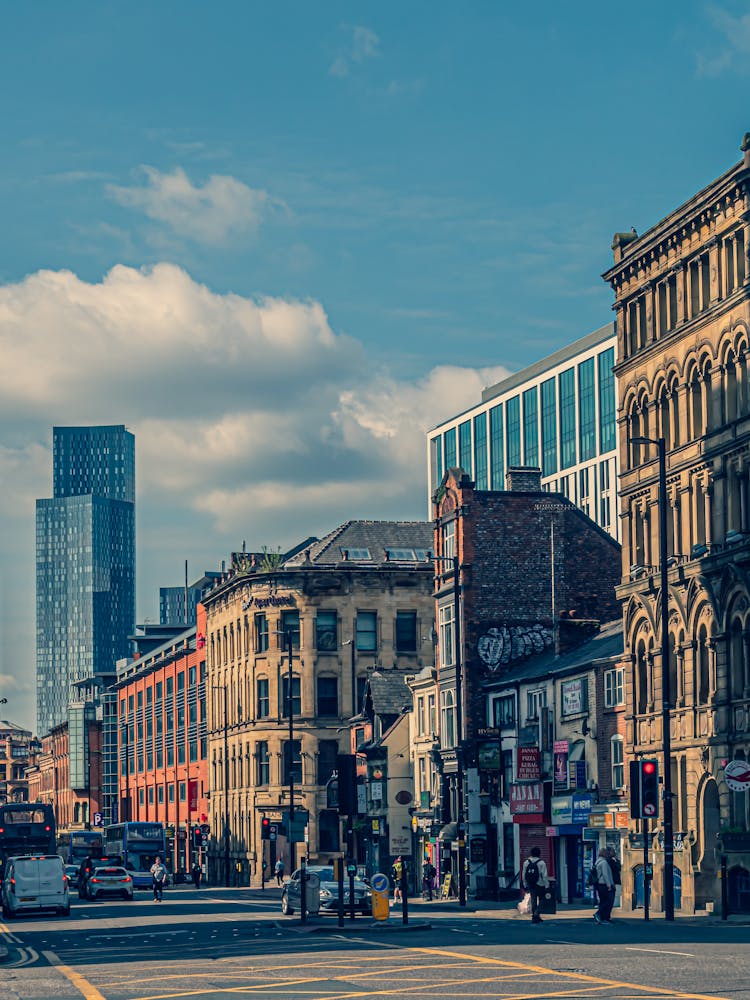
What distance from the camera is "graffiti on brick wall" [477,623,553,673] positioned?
78500mm

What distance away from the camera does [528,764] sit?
229 feet

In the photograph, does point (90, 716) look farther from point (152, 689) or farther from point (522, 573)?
point (522, 573)

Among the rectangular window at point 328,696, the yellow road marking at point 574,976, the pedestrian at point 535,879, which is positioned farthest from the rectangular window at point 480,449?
the yellow road marking at point 574,976

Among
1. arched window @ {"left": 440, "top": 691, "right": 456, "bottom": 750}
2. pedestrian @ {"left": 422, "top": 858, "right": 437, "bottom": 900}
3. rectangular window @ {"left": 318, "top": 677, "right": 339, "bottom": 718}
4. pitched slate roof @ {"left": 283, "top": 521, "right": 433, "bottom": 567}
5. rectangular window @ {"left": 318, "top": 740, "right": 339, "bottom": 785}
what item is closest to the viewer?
pedestrian @ {"left": 422, "top": 858, "right": 437, "bottom": 900}

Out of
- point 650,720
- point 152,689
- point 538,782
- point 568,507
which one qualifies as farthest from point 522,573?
point 152,689

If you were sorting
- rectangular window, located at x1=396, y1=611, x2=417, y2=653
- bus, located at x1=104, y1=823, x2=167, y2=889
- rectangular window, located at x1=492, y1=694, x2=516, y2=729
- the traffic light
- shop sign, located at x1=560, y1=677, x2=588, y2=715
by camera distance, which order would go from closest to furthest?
the traffic light, shop sign, located at x1=560, y1=677, x2=588, y2=715, rectangular window, located at x1=492, y1=694, x2=516, y2=729, bus, located at x1=104, y1=823, x2=167, y2=889, rectangular window, located at x1=396, y1=611, x2=417, y2=653

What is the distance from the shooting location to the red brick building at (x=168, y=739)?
13138 cm

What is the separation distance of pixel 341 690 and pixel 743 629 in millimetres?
58223

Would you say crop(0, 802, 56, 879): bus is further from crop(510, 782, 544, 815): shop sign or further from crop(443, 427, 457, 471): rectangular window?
crop(443, 427, 457, 471): rectangular window

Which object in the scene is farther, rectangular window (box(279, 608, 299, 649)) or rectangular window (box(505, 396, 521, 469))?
rectangular window (box(505, 396, 521, 469))

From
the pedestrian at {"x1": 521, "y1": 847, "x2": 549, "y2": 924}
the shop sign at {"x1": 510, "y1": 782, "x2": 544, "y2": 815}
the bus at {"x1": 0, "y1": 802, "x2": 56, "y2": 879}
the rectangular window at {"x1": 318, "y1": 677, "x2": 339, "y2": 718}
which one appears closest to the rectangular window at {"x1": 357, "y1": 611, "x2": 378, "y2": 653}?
the rectangular window at {"x1": 318, "y1": 677, "x2": 339, "y2": 718}

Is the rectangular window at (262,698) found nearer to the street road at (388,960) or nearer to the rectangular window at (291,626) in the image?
the rectangular window at (291,626)

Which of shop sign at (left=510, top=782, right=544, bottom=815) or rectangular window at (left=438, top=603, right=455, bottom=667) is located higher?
rectangular window at (left=438, top=603, right=455, bottom=667)

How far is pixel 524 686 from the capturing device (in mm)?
72750
